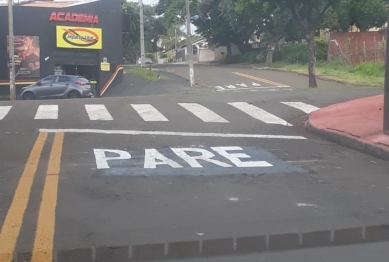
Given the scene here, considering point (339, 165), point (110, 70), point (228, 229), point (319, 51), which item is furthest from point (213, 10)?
point (228, 229)

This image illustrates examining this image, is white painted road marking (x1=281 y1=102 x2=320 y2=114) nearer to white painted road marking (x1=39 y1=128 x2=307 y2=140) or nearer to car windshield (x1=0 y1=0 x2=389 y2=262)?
car windshield (x1=0 y1=0 x2=389 y2=262)

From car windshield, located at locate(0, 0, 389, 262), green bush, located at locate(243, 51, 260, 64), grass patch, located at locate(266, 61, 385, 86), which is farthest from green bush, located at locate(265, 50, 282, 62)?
car windshield, located at locate(0, 0, 389, 262)

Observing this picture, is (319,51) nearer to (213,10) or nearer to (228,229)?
(213,10)

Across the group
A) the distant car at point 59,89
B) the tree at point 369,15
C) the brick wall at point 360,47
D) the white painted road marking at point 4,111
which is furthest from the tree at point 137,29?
the white painted road marking at point 4,111

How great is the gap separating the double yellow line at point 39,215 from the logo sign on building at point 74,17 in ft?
112

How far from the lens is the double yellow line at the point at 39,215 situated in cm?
608

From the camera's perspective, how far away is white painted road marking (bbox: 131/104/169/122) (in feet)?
52.0

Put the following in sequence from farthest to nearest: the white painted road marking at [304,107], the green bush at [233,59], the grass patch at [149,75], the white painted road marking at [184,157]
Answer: the green bush at [233,59], the grass patch at [149,75], the white painted road marking at [304,107], the white painted road marking at [184,157]

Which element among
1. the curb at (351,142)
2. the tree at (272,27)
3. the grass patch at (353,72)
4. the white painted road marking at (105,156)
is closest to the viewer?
the white painted road marking at (105,156)

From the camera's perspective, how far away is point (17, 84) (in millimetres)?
42406

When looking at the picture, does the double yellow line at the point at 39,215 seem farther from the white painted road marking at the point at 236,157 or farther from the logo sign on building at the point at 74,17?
the logo sign on building at the point at 74,17

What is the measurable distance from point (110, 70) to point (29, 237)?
40789 millimetres

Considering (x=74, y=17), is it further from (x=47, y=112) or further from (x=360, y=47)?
(x=47, y=112)

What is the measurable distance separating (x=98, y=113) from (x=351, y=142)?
6675 mm
